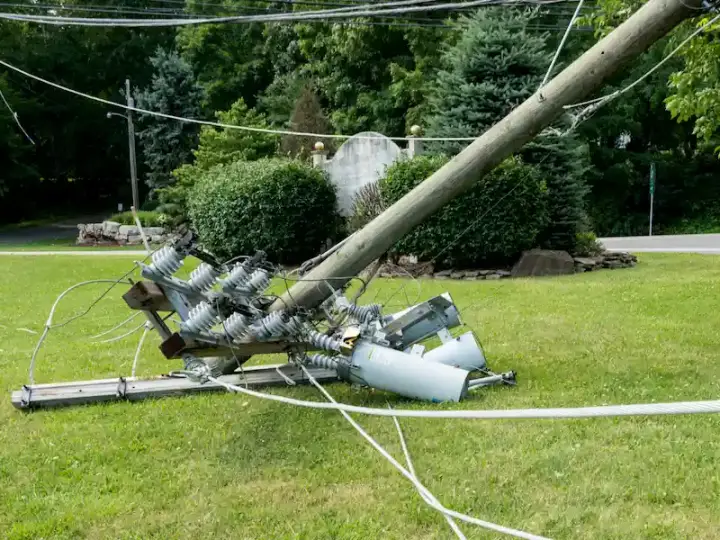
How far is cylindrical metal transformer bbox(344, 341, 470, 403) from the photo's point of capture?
5496 millimetres

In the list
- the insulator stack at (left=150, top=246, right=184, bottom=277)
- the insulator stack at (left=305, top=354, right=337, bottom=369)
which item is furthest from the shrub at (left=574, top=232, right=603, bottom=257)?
the insulator stack at (left=150, top=246, right=184, bottom=277)

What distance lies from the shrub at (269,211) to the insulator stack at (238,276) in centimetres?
1039

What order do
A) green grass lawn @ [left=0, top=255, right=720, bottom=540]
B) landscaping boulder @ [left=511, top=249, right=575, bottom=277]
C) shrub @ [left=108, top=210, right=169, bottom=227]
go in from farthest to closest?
shrub @ [left=108, top=210, right=169, bottom=227], landscaping boulder @ [left=511, top=249, right=575, bottom=277], green grass lawn @ [left=0, top=255, right=720, bottom=540]

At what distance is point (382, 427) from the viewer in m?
5.13

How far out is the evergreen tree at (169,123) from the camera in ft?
106

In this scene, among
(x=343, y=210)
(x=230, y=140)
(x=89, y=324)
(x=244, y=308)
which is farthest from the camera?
(x=230, y=140)

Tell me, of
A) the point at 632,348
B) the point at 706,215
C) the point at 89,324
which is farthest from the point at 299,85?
the point at 632,348

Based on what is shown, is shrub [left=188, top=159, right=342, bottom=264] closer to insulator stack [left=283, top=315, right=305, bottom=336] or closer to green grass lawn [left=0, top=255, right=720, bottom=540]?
green grass lawn [left=0, top=255, right=720, bottom=540]

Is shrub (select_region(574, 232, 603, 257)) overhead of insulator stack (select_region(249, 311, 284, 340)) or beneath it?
beneath

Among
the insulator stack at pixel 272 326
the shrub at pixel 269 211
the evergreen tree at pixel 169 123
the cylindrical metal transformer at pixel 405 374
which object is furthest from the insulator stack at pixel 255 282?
the evergreen tree at pixel 169 123

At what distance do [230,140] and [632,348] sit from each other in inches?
763

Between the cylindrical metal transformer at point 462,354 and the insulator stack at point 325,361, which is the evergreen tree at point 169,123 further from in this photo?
the insulator stack at point 325,361

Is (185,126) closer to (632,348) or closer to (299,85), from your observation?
(299,85)

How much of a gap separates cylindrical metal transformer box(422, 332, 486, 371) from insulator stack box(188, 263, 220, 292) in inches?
79.8
